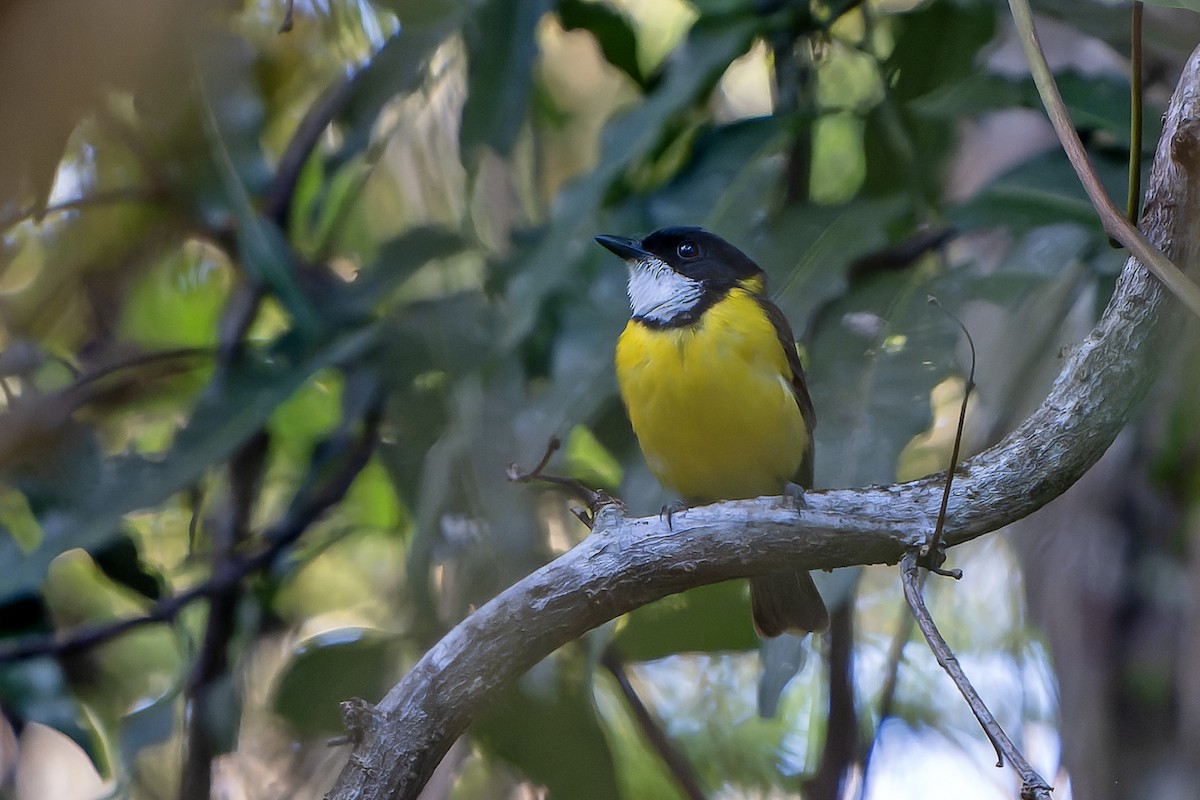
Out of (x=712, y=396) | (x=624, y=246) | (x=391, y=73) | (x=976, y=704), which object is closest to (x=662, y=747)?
(x=712, y=396)

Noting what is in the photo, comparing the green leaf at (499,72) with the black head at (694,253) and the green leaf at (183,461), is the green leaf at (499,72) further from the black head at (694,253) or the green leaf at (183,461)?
the green leaf at (183,461)

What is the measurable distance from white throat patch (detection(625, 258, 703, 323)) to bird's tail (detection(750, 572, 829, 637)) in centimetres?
74

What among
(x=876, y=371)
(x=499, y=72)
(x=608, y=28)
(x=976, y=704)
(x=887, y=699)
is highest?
(x=608, y=28)

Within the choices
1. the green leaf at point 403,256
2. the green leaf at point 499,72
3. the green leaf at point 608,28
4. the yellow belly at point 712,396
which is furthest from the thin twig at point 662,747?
the green leaf at point 608,28

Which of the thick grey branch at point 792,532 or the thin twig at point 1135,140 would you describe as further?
the thin twig at point 1135,140

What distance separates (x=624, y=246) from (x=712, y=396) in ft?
1.80

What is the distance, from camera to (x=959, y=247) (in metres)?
4.16

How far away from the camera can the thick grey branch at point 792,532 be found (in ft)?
5.51

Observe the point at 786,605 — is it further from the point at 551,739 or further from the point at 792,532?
the point at 792,532

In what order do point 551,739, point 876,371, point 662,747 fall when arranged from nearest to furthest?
point 551,739 → point 876,371 → point 662,747

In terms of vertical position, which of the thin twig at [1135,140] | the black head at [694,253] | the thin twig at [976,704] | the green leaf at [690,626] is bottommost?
the thin twig at [976,704]

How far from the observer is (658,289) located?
3207 millimetres

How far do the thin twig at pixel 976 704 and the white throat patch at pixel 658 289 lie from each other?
1.48 m

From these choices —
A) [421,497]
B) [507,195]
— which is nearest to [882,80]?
[507,195]
